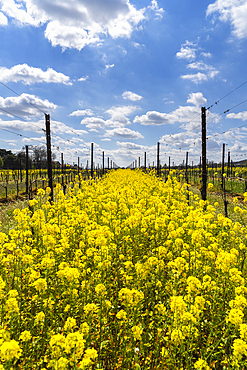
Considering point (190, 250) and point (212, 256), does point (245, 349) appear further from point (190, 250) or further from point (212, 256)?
point (190, 250)

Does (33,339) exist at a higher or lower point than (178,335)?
lower

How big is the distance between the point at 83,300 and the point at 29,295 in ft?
4.23

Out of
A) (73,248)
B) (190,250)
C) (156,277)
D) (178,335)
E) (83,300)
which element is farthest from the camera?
(73,248)

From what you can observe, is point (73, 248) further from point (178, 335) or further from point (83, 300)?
point (178, 335)

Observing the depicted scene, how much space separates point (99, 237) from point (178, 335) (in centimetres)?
221

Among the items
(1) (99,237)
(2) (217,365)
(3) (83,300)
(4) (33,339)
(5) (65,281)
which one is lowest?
(2) (217,365)

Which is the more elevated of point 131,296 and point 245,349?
point 131,296

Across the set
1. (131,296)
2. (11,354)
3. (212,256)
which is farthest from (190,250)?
(11,354)

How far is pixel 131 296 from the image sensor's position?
107 inches

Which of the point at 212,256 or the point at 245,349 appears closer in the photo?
the point at 245,349

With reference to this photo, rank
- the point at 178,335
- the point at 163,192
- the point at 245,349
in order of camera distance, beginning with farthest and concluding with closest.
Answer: the point at 163,192, the point at 178,335, the point at 245,349

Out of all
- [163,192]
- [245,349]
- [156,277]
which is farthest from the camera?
[163,192]

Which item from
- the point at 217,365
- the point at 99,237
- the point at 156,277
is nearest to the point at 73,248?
the point at 99,237

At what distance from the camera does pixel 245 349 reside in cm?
221
